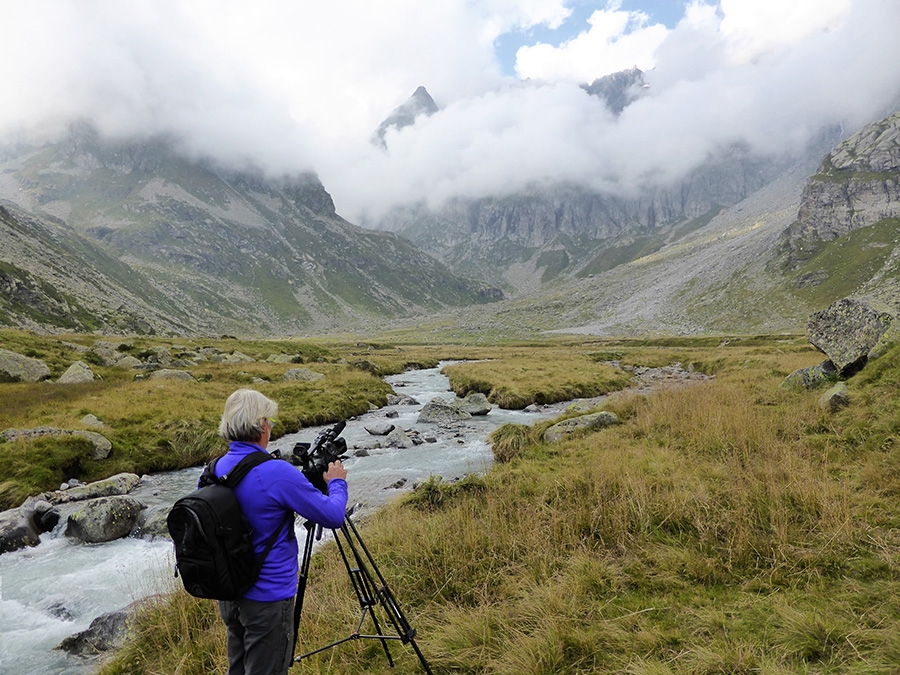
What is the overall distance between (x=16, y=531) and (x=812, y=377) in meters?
24.7

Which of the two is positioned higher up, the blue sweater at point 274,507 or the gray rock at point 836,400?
the blue sweater at point 274,507

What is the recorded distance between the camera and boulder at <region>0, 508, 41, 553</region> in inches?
416

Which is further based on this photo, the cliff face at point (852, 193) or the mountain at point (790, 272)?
the cliff face at point (852, 193)

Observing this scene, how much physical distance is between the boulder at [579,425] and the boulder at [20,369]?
103ft

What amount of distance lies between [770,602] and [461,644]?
3.47m

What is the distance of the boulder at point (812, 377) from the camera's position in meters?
14.8

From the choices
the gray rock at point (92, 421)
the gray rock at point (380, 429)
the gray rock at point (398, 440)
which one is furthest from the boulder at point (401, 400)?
the gray rock at point (92, 421)

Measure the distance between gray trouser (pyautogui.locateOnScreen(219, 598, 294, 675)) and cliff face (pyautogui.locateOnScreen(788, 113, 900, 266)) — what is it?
19102 cm

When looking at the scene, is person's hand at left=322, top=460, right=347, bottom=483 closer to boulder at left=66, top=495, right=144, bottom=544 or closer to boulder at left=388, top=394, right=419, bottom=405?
boulder at left=66, top=495, right=144, bottom=544

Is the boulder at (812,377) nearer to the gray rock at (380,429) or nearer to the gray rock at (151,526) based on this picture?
the gray rock at (380,429)

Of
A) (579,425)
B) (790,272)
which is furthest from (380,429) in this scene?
(790,272)

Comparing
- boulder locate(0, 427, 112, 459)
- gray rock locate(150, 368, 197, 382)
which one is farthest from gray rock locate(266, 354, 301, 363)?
boulder locate(0, 427, 112, 459)

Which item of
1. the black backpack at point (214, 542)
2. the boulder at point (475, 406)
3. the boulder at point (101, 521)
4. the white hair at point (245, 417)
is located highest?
the white hair at point (245, 417)

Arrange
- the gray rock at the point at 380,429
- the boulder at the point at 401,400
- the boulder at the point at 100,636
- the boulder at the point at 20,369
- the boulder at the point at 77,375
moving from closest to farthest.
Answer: the boulder at the point at 100,636 → the gray rock at the point at 380,429 → the boulder at the point at 20,369 → the boulder at the point at 77,375 → the boulder at the point at 401,400
